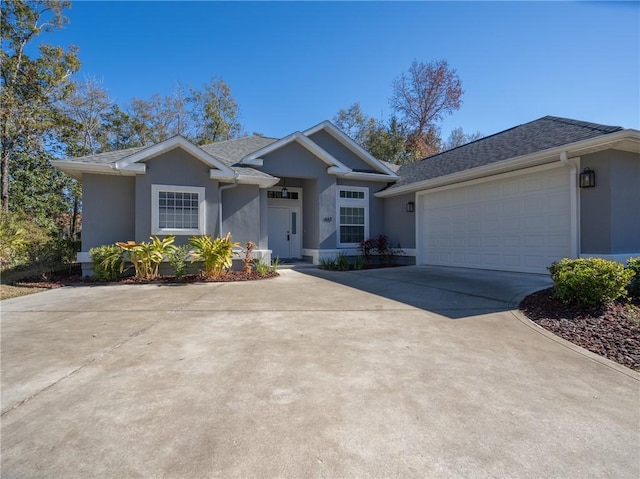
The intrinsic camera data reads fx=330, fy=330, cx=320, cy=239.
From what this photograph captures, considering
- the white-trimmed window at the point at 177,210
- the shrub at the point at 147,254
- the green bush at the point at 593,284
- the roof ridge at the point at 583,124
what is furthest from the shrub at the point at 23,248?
the roof ridge at the point at 583,124

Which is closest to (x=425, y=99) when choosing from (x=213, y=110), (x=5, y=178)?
(x=213, y=110)

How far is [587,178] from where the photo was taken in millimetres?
7438

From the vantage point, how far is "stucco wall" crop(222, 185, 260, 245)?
10.9 meters

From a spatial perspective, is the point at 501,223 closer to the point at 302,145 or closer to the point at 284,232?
the point at 302,145

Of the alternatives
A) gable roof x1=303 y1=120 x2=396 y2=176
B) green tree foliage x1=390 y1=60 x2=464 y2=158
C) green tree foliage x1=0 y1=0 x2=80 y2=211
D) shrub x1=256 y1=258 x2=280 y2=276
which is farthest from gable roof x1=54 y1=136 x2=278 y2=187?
green tree foliage x1=390 y1=60 x2=464 y2=158

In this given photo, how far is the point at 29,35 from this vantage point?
17.0 meters

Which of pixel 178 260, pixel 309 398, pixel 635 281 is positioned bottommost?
pixel 309 398

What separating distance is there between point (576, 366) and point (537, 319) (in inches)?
69.3

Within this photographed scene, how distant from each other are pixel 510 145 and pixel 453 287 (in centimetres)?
539

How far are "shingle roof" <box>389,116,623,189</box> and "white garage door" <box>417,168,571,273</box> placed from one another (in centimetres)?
67

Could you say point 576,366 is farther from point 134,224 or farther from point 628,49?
point 134,224

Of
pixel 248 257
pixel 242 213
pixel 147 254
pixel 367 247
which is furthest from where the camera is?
pixel 367 247

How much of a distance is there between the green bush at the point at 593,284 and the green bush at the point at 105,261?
10.0m

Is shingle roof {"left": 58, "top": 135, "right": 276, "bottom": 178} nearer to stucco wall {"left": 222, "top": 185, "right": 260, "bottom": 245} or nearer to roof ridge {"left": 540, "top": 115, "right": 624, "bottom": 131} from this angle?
stucco wall {"left": 222, "top": 185, "right": 260, "bottom": 245}
